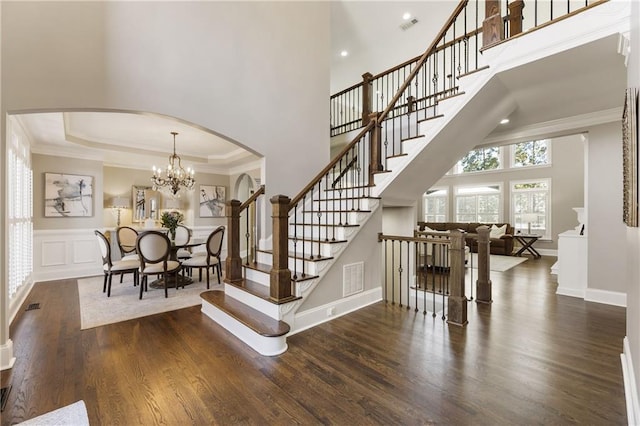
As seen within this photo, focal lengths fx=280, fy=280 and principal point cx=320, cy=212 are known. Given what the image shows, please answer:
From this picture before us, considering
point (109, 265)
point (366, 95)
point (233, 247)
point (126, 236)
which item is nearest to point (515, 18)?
point (366, 95)

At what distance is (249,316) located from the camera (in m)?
2.87

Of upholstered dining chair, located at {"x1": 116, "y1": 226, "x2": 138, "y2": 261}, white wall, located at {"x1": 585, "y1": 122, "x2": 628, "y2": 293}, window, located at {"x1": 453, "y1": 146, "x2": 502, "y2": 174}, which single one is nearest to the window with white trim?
upholstered dining chair, located at {"x1": 116, "y1": 226, "x2": 138, "y2": 261}

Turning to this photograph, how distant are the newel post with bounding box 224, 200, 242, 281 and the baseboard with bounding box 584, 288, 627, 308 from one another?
4837 millimetres

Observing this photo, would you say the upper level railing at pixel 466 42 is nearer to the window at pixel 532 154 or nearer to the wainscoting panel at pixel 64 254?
the window at pixel 532 154

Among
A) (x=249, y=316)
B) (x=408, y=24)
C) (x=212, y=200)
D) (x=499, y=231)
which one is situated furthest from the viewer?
(x=499, y=231)

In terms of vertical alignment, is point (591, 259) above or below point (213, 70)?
below

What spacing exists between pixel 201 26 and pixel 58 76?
5.65ft

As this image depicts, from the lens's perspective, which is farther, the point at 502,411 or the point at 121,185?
the point at 121,185

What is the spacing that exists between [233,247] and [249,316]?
1.07m

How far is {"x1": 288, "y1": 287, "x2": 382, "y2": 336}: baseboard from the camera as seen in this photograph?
2977 millimetres

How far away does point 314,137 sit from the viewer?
4.71 meters

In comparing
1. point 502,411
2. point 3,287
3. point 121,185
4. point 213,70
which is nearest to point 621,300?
point 502,411

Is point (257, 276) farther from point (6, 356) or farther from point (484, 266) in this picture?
point (484, 266)

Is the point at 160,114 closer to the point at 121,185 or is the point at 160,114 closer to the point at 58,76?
the point at 58,76
